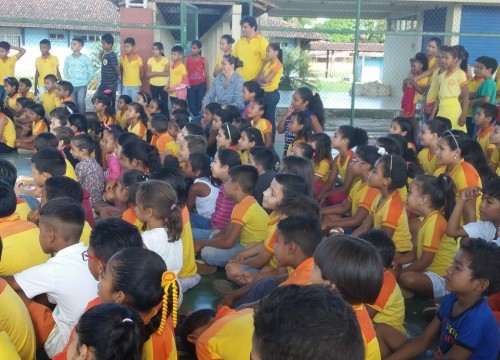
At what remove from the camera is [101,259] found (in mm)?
2533

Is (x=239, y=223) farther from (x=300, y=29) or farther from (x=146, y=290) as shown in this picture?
(x=300, y=29)

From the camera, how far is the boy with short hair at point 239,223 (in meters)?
3.96

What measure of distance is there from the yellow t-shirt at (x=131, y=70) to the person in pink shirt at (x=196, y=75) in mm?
802

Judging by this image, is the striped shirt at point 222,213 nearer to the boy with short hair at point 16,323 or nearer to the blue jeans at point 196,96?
the boy with short hair at point 16,323

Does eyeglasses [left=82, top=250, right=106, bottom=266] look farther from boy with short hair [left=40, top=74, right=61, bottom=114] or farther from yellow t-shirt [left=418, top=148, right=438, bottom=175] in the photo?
boy with short hair [left=40, top=74, right=61, bottom=114]

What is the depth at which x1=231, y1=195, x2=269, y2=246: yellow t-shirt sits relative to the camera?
13.0 feet

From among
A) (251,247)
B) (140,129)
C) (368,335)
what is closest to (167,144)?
(140,129)

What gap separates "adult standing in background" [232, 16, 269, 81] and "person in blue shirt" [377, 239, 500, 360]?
5.45 metres

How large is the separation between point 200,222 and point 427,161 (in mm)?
2295

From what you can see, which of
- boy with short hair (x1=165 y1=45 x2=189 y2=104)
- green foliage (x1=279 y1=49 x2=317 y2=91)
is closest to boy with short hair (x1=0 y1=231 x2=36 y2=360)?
boy with short hair (x1=165 y1=45 x2=189 y2=104)

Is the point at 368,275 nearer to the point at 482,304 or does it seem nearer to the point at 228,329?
the point at 228,329

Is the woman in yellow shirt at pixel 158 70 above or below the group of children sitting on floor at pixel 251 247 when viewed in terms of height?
above

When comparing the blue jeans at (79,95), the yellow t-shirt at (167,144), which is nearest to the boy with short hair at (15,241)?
the yellow t-shirt at (167,144)

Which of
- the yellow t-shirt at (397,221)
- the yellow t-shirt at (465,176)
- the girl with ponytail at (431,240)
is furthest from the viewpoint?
the yellow t-shirt at (465,176)
